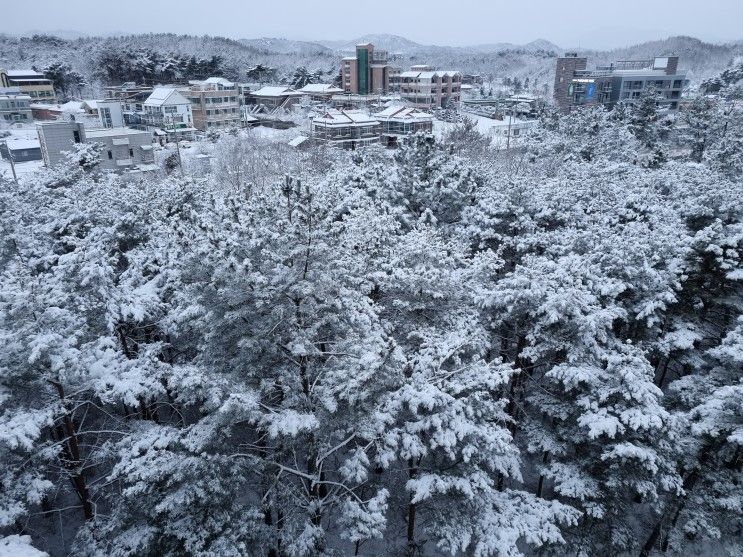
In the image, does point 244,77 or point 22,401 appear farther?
point 244,77

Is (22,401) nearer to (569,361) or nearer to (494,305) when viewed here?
(494,305)

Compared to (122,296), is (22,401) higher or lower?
lower

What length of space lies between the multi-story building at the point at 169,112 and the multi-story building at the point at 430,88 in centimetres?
3737

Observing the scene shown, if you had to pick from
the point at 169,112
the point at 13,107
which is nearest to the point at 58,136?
the point at 169,112

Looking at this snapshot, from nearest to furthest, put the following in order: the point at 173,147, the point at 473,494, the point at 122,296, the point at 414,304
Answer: the point at 473,494 → the point at 122,296 → the point at 414,304 → the point at 173,147

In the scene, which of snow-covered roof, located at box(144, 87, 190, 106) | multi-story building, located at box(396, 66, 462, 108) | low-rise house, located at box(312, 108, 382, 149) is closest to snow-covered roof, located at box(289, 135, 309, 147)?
low-rise house, located at box(312, 108, 382, 149)

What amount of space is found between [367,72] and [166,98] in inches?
1557

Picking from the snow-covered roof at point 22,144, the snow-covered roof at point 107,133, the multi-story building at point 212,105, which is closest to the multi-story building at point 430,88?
the multi-story building at point 212,105

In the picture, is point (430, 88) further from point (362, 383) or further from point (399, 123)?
point (362, 383)

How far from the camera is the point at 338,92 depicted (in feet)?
261

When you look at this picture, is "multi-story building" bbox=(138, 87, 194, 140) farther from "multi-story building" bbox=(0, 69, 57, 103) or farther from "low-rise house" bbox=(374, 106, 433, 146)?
"low-rise house" bbox=(374, 106, 433, 146)

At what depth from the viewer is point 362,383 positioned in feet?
29.6

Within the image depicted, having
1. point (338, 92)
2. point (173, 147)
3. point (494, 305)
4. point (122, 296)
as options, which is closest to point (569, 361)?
point (494, 305)

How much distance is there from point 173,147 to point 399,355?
49.4 meters
